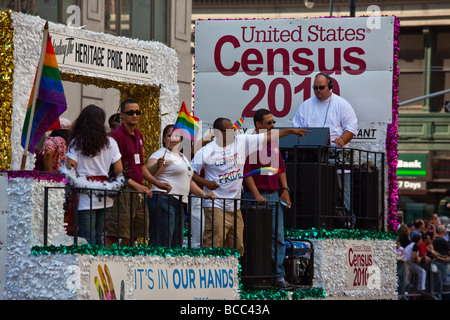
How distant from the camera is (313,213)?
12.2 meters

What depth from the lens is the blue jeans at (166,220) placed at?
987 centimetres

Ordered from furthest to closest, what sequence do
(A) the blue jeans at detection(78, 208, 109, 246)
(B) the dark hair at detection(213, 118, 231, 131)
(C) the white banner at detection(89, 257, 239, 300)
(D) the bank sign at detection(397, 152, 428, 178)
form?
(D) the bank sign at detection(397, 152, 428, 178)
(B) the dark hair at detection(213, 118, 231, 131)
(A) the blue jeans at detection(78, 208, 109, 246)
(C) the white banner at detection(89, 257, 239, 300)

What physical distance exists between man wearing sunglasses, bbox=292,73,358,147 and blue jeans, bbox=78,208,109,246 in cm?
434

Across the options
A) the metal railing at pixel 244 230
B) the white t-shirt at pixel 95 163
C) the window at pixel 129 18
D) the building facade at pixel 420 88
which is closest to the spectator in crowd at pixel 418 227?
the window at pixel 129 18

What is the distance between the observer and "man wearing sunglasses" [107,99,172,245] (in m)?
9.66

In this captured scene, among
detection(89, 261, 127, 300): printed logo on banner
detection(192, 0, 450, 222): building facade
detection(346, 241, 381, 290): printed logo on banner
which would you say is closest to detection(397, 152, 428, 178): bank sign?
detection(192, 0, 450, 222): building facade

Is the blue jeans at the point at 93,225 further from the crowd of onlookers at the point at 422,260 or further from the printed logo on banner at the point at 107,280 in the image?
the crowd of onlookers at the point at 422,260

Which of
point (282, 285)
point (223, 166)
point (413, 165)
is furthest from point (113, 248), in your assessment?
point (413, 165)

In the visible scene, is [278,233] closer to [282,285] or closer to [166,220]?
[282,285]

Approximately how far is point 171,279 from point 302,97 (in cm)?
516

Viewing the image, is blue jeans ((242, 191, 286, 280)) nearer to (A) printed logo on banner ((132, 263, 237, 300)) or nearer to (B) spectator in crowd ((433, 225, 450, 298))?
(A) printed logo on banner ((132, 263, 237, 300))

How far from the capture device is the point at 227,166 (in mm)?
10742

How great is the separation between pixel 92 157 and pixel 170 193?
56.0 inches
